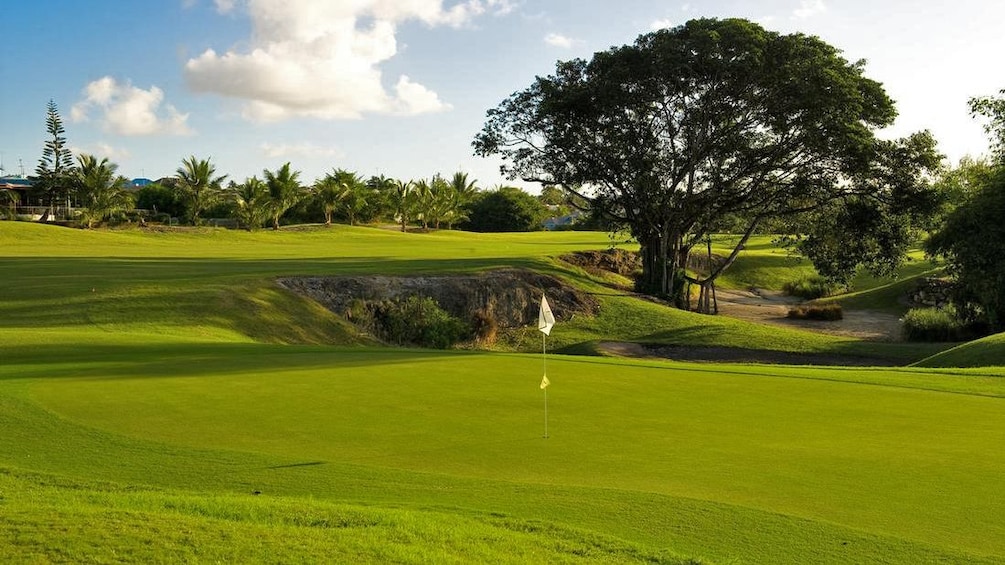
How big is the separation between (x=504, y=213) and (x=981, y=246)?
78.9 metres

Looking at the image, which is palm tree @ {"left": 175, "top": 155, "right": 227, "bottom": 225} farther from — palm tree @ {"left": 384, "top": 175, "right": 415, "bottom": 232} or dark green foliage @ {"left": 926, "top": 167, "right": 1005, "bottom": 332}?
dark green foliage @ {"left": 926, "top": 167, "right": 1005, "bottom": 332}

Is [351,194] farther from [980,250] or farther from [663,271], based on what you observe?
[980,250]

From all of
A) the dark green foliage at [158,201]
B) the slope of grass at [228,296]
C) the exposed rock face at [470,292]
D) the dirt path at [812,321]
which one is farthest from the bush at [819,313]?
the dark green foliage at [158,201]

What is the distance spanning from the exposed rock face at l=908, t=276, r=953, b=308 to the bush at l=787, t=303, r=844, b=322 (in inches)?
214

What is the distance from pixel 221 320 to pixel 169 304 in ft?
6.12

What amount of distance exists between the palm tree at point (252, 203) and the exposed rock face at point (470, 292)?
3566cm

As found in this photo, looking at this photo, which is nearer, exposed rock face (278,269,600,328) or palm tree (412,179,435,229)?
exposed rock face (278,269,600,328)

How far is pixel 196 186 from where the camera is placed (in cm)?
6328

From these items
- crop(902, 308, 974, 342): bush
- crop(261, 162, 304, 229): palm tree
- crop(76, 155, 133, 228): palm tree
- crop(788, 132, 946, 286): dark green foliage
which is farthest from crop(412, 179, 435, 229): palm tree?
crop(902, 308, 974, 342): bush

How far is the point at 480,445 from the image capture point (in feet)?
27.8

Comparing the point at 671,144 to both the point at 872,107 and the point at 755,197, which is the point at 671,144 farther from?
the point at 872,107

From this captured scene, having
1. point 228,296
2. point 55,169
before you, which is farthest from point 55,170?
point 228,296

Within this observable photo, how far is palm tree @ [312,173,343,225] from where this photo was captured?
76.6 m

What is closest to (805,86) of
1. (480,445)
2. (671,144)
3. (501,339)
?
(671,144)
